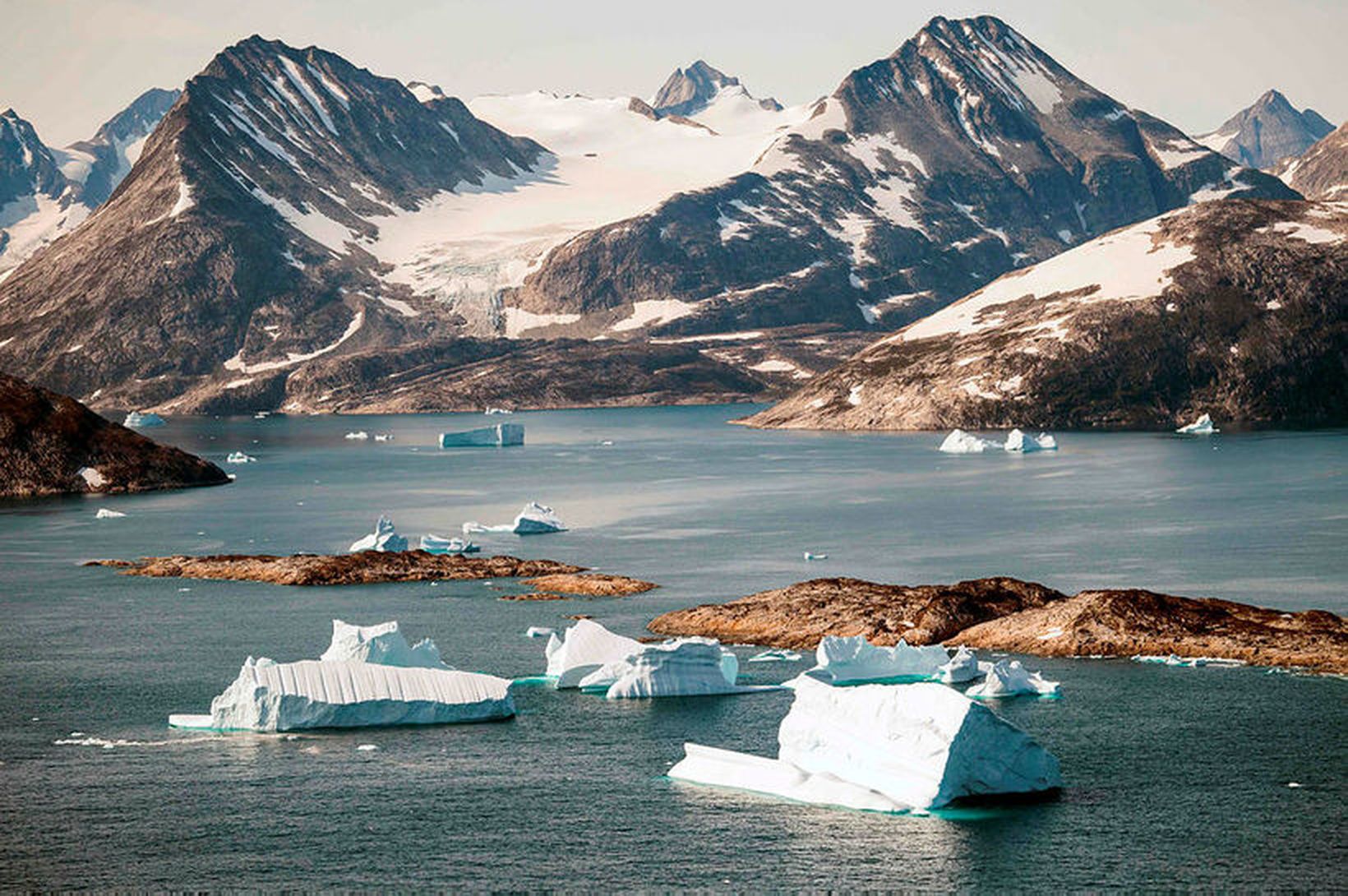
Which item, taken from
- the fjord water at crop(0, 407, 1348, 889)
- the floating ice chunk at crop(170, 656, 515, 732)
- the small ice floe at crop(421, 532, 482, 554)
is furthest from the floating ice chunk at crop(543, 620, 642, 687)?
the small ice floe at crop(421, 532, 482, 554)

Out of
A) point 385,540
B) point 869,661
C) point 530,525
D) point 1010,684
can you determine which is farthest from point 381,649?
point 530,525

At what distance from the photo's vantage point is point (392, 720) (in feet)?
204

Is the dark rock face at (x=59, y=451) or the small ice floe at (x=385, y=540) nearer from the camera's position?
the small ice floe at (x=385, y=540)

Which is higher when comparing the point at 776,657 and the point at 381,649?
the point at 381,649

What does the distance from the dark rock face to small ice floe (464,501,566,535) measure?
5561 centimetres

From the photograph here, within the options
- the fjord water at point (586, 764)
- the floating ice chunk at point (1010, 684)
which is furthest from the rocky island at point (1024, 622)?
the floating ice chunk at point (1010, 684)

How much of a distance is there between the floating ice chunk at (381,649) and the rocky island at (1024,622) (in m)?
17.2

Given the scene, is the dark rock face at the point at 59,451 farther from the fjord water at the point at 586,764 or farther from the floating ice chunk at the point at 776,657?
the floating ice chunk at the point at 776,657

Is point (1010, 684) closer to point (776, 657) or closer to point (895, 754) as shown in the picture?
point (776, 657)

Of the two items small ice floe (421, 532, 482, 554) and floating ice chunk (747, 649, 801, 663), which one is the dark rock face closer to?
small ice floe (421, 532, 482, 554)

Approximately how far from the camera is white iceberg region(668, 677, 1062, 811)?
4953 centimetres

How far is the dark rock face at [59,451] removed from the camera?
168m

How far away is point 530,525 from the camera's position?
135 m

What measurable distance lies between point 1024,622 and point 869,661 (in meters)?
11.7
